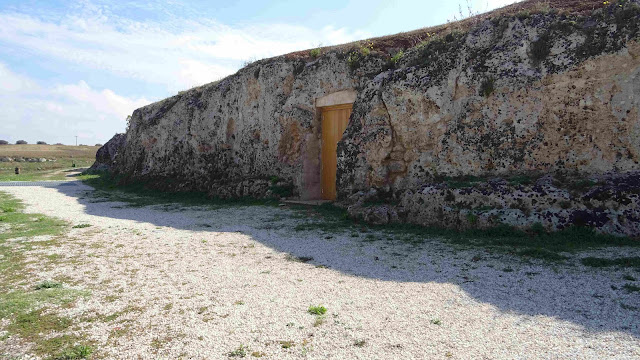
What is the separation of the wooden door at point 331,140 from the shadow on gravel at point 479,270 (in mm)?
4173

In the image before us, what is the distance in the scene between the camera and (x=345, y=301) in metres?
4.69

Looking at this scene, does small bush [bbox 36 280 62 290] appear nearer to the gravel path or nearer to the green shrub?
the gravel path

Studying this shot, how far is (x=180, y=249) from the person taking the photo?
748cm

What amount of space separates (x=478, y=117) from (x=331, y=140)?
17.4 ft

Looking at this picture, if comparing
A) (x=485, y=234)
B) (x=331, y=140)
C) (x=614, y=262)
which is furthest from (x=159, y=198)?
(x=614, y=262)

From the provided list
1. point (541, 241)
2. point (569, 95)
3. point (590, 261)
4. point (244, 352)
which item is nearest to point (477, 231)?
point (541, 241)

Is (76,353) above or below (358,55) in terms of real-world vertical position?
below

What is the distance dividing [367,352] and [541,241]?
4.76 metres

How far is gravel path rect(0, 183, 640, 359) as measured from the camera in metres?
3.56

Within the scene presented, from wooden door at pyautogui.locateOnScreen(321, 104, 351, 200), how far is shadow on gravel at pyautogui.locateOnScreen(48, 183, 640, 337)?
4173 millimetres

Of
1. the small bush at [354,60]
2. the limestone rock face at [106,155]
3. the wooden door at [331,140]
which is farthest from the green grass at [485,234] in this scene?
the limestone rock face at [106,155]

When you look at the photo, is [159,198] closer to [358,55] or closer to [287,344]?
[358,55]

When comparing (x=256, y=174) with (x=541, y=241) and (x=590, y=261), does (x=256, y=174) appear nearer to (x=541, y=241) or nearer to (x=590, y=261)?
(x=541, y=241)

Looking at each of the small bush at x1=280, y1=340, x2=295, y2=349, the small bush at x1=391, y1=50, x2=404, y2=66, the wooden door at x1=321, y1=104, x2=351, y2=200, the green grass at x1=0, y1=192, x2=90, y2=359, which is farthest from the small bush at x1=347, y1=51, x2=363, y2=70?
the small bush at x1=280, y1=340, x2=295, y2=349
